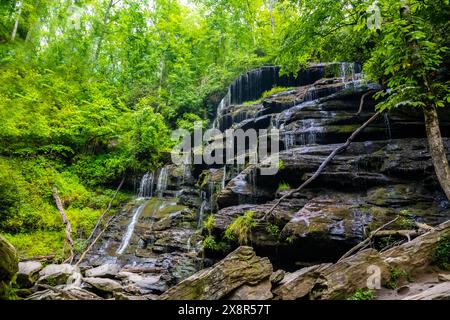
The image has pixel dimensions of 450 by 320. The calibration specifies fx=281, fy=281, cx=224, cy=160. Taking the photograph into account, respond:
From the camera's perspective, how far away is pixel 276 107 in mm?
14258

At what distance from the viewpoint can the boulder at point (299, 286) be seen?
4617 mm

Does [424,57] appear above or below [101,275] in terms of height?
above

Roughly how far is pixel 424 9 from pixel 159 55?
2206cm

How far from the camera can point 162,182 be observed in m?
15.9

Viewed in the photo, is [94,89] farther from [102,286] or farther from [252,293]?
[252,293]

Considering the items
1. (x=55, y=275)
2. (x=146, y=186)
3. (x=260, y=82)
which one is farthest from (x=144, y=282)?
(x=260, y=82)

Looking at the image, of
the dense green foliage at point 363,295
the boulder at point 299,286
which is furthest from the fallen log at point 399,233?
the dense green foliage at point 363,295

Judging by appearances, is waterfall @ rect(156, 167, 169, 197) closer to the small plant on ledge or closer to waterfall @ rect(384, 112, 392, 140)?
the small plant on ledge

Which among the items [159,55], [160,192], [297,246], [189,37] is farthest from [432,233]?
[189,37]

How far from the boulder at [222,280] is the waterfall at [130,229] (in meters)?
7.17

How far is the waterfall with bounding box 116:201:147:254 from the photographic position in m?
11.5

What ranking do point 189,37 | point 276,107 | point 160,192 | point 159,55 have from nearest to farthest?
point 276,107 → point 160,192 → point 159,55 → point 189,37

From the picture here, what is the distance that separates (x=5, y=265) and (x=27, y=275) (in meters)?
2.74
